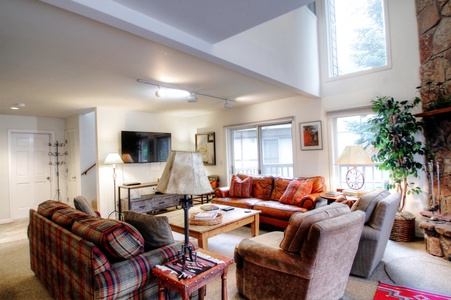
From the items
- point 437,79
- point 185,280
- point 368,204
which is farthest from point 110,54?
point 437,79

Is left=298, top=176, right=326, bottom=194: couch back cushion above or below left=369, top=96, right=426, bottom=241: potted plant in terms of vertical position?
below

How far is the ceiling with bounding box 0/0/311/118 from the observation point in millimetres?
1881

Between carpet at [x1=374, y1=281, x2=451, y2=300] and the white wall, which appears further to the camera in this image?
the white wall

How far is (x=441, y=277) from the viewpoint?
2496 mm

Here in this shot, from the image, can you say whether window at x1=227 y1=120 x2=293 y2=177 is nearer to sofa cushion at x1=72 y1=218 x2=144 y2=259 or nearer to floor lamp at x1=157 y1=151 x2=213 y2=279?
floor lamp at x1=157 y1=151 x2=213 y2=279

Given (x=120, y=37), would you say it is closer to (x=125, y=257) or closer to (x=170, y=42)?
(x=170, y=42)

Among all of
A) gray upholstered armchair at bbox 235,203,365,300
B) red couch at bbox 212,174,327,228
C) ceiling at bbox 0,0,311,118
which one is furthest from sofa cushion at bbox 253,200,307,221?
ceiling at bbox 0,0,311,118

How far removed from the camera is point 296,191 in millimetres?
4145

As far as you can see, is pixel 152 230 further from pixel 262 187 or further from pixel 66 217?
pixel 262 187

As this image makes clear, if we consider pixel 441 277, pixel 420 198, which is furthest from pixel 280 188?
pixel 441 277

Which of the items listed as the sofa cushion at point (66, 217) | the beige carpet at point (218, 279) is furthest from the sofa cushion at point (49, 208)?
the beige carpet at point (218, 279)

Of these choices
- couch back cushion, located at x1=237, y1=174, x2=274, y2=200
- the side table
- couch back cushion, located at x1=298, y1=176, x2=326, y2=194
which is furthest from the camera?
couch back cushion, located at x1=237, y1=174, x2=274, y2=200

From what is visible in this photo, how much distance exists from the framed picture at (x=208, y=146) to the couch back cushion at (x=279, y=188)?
7.12 feet

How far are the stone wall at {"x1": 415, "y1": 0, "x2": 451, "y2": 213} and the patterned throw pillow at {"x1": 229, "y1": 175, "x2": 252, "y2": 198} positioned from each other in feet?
9.31
